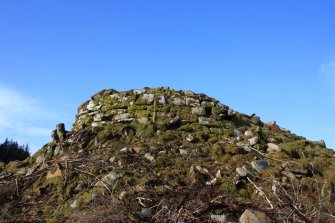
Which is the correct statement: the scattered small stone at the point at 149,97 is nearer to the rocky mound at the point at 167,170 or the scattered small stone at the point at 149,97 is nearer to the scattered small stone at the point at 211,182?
the rocky mound at the point at 167,170

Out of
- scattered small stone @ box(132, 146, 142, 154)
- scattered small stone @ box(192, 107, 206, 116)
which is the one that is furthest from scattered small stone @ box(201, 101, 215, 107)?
scattered small stone @ box(132, 146, 142, 154)

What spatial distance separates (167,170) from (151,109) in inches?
111

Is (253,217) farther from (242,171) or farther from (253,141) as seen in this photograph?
(253,141)

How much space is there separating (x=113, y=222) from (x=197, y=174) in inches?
74.5

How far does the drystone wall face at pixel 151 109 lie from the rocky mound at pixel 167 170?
0.09ft

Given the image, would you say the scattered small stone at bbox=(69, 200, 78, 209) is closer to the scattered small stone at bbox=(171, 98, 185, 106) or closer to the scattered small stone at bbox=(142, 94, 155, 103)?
the scattered small stone at bbox=(142, 94, 155, 103)

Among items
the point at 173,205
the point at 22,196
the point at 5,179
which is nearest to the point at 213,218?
the point at 173,205

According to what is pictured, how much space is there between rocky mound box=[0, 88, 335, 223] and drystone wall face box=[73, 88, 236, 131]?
0.03m

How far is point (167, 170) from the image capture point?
734 cm

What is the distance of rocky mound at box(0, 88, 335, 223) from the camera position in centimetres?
589

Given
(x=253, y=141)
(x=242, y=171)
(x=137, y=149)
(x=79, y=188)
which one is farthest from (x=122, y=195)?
(x=253, y=141)

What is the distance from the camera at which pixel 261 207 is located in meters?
5.98

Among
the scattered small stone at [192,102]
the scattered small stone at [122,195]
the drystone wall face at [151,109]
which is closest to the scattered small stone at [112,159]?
the scattered small stone at [122,195]

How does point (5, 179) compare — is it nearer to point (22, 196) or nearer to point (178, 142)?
point (22, 196)
